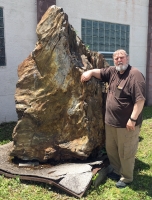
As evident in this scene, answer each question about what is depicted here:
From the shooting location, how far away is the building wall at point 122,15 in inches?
302

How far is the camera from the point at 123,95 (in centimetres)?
327

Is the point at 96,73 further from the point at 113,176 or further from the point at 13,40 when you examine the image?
the point at 13,40

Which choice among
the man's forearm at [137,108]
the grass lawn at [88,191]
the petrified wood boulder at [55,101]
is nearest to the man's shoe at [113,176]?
the grass lawn at [88,191]

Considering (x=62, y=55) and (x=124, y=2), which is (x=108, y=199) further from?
(x=124, y=2)

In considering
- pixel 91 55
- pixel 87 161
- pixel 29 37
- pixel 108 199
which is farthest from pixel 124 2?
pixel 108 199

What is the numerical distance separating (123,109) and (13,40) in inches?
172

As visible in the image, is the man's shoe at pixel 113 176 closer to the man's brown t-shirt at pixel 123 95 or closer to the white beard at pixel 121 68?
the man's brown t-shirt at pixel 123 95

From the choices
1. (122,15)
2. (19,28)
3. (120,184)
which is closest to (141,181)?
(120,184)

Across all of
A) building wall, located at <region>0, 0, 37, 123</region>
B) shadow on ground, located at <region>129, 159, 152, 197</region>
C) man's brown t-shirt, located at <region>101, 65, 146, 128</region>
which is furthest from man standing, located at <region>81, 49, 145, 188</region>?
building wall, located at <region>0, 0, 37, 123</region>

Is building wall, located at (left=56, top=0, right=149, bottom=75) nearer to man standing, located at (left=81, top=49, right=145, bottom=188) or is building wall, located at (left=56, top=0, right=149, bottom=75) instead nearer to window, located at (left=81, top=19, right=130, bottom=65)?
window, located at (left=81, top=19, right=130, bottom=65)

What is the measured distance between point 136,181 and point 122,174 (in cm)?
30

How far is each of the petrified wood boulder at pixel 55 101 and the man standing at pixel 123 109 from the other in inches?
10.9

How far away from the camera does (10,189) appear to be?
3.40 meters

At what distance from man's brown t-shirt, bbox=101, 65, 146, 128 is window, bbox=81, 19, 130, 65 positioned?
4.88 meters
